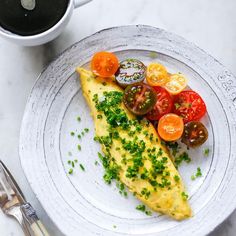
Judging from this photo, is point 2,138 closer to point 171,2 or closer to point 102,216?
point 102,216

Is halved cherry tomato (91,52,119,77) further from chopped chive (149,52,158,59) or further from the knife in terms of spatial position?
the knife

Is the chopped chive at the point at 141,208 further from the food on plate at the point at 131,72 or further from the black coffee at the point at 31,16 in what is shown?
the black coffee at the point at 31,16

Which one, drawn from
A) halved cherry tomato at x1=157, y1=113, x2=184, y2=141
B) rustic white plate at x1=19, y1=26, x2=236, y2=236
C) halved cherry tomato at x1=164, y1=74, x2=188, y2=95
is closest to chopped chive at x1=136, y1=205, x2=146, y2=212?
rustic white plate at x1=19, y1=26, x2=236, y2=236

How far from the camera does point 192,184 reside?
2.09 meters

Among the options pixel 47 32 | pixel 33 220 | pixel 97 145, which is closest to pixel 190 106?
pixel 97 145

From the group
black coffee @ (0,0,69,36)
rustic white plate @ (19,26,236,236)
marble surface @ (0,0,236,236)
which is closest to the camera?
black coffee @ (0,0,69,36)

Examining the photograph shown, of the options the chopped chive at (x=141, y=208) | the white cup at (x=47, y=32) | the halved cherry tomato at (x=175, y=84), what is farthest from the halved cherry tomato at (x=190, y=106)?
the white cup at (x=47, y=32)

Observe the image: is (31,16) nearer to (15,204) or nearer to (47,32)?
(47,32)

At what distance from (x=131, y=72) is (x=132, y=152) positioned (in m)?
0.26

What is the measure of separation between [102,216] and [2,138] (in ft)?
1.42

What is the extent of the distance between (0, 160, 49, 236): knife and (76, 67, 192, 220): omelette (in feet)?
0.92

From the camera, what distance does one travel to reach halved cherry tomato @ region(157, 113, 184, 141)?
2035mm

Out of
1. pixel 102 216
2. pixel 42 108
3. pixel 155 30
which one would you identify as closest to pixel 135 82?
pixel 155 30

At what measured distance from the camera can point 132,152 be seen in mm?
2047
